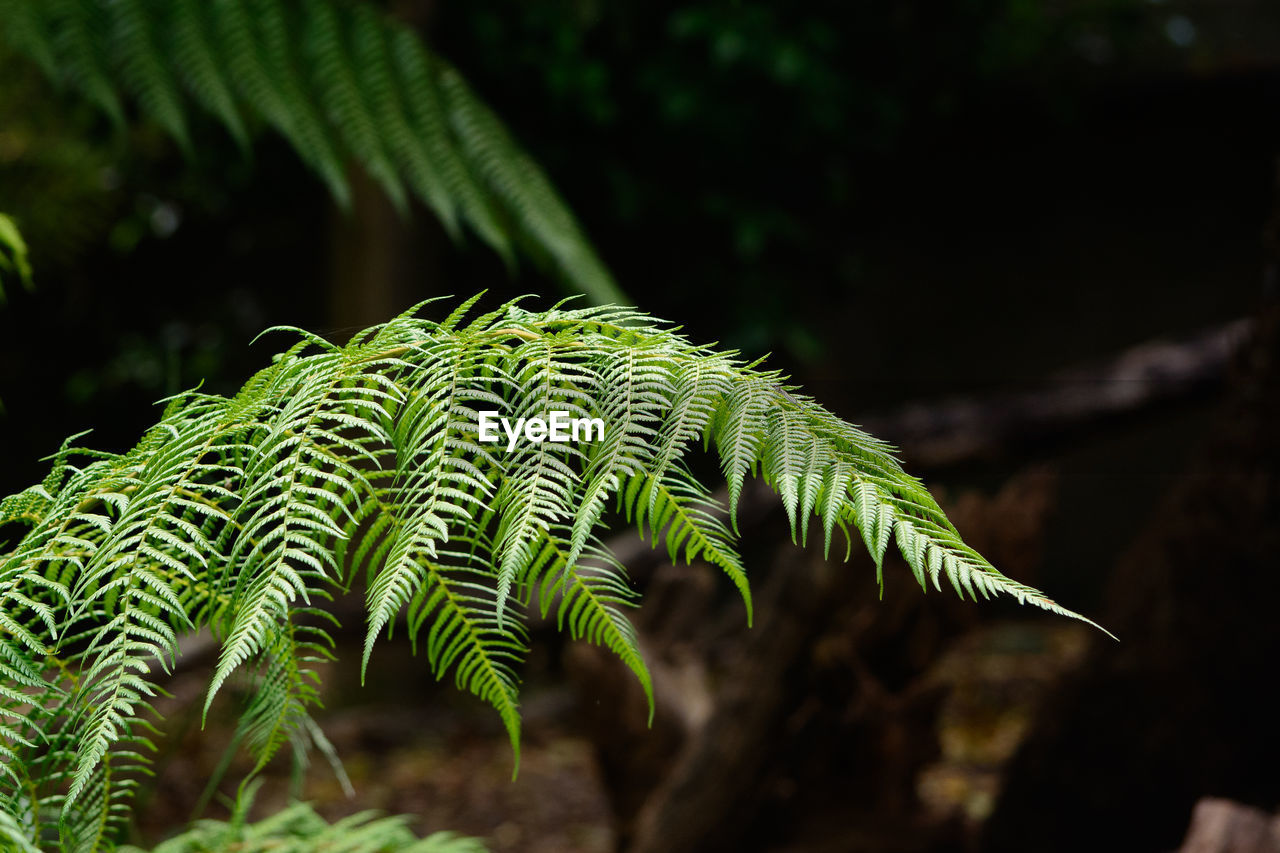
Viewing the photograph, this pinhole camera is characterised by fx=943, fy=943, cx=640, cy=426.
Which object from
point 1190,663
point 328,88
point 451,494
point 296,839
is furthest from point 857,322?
point 451,494

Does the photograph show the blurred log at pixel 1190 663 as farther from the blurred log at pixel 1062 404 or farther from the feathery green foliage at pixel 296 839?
the feathery green foliage at pixel 296 839

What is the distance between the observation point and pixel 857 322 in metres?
2.54

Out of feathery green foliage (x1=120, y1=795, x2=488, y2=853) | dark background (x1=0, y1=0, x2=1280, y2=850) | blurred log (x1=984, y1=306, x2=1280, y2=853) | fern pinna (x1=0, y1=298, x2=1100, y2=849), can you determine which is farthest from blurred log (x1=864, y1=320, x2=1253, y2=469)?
fern pinna (x1=0, y1=298, x2=1100, y2=849)

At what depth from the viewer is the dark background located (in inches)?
54.9

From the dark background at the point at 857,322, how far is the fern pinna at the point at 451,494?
0.53 ft

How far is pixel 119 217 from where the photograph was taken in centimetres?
225

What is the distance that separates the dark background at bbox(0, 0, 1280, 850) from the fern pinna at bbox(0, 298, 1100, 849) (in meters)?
0.16

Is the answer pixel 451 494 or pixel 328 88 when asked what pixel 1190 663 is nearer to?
pixel 451 494

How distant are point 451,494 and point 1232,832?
111 centimetres

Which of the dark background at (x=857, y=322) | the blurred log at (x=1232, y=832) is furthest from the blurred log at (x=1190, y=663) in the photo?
the blurred log at (x=1232, y=832)

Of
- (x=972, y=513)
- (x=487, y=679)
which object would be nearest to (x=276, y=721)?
(x=487, y=679)

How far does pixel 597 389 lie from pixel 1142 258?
256cm

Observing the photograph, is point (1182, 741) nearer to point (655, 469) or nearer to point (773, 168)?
point (655, 469)

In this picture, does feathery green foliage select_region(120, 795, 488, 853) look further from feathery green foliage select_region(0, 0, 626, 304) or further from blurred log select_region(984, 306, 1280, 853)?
blurred log select_region(984, 306, 1280, 853)
